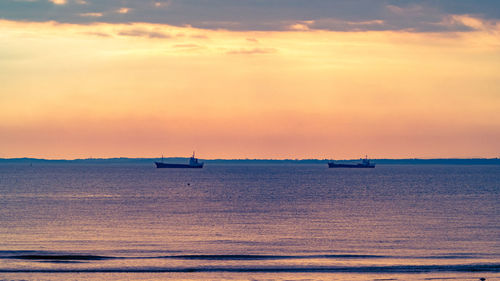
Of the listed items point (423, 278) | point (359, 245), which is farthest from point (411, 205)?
point (423, 278)

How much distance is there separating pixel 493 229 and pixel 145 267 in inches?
1576

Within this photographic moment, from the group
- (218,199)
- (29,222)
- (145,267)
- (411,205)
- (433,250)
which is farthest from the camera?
(218,199)

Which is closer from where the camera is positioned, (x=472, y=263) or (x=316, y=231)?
(x=472, y=263)

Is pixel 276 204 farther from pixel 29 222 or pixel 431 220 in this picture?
pixel 29 222

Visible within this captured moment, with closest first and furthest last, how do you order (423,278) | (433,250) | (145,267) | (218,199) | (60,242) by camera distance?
(423,278) → (145,267) → (433,250) → (60,242) → (218,199)

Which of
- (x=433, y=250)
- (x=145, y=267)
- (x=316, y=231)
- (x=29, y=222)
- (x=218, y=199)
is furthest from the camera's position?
(x=218, y=199)

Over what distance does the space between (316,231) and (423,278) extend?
26483mm

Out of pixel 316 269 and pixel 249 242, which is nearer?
pixel 316 269

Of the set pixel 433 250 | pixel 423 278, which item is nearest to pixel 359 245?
pixel 433 250

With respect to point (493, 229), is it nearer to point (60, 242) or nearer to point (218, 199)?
point (60, 242)

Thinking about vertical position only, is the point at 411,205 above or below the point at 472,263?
above

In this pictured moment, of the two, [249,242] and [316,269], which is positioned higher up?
[249,242]

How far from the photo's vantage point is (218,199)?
12262cm

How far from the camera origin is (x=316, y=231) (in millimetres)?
69125
